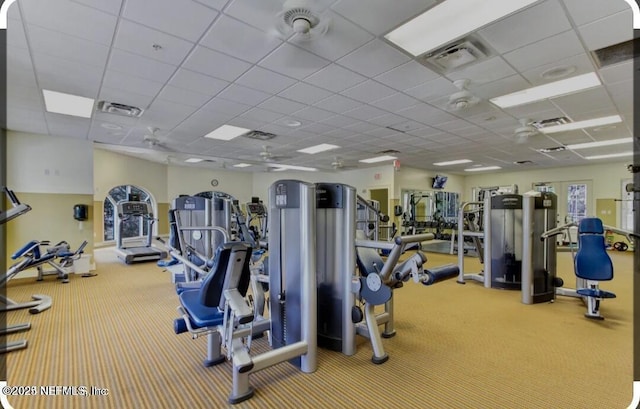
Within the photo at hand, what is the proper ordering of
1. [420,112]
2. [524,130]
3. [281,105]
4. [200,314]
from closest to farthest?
[200,314]
[281,105]
[420,112]
[524,130]

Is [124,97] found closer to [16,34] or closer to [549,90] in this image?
[16,34]

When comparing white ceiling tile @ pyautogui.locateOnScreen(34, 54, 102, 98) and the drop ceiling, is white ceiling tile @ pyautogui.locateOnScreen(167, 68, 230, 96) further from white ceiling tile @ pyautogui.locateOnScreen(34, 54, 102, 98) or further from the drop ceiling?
white ceiling tile @ pyautogui.locateOnScreen(34, 54, 102, 98)

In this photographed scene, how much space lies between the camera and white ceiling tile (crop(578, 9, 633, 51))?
2485 mm

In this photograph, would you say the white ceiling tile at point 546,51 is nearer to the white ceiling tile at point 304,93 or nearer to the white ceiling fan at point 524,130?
the white ceiling tile at point 304,93

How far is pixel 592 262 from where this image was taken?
378cm

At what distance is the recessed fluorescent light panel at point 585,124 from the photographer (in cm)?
521

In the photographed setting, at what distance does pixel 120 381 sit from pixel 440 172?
12127 millimetres

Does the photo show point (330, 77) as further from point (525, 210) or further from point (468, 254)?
point (468, 254)

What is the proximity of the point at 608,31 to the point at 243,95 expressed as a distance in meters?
3.88

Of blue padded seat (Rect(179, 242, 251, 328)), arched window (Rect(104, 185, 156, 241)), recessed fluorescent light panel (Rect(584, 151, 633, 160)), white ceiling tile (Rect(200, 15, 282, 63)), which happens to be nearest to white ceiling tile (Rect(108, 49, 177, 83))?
white ceiling tile (Rect(200, 15, 282, 63))

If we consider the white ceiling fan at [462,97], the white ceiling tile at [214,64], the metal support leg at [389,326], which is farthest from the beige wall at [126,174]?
the white ceiling fan at [462,97]

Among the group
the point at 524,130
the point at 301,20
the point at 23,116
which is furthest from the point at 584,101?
the point at 23,116

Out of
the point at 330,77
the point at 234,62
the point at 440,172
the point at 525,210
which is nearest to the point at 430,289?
the point at 525,210

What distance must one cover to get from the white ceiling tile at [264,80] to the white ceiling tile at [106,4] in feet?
4.29
